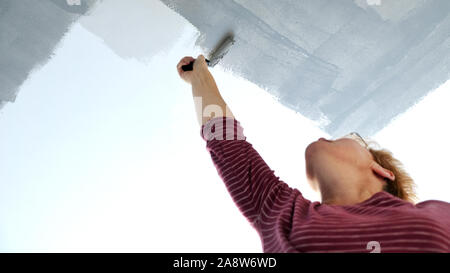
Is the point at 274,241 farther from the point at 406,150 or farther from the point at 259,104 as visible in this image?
the point at 406,150

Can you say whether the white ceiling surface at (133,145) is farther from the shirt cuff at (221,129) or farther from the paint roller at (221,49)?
the shirt cuff at (221,129)

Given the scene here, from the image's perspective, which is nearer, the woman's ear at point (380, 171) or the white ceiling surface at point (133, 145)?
the woman's ear at point (380, 171)

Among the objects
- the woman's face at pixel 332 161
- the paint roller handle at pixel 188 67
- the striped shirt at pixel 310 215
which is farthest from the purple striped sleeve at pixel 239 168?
the paint roller handle at pixel 188 67

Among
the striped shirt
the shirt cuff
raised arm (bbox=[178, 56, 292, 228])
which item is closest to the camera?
the striped shirt

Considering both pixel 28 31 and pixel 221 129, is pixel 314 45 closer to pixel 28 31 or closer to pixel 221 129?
pixel 221 129

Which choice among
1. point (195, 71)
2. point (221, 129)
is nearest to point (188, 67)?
point (195, 71)

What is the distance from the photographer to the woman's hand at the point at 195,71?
4.26 feet

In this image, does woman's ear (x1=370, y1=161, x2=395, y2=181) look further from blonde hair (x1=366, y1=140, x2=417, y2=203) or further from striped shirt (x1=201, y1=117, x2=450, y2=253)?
striped shirt (x1=201, y1=117, x2=450, y2=253)

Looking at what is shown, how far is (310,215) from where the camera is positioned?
792 mm

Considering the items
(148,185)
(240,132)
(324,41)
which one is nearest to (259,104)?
(324,41)

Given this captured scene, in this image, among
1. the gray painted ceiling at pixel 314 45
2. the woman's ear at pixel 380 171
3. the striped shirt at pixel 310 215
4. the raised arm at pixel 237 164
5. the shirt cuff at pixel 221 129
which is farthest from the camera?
the gray painted ceiling at pixel 314 45

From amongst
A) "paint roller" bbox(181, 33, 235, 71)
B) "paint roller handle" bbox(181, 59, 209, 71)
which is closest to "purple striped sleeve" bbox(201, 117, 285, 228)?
"paint roller handle" bbox(181, 59, 209, 71)

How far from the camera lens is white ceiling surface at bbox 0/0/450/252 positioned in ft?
4.66
